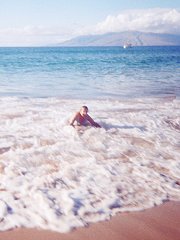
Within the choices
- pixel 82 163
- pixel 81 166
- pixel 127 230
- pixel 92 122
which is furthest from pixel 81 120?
pixel 127 230

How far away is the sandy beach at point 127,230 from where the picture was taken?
387 cm

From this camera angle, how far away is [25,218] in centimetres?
423

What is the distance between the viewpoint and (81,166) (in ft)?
21.1

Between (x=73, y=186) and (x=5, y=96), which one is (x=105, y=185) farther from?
(x=5, y=96)

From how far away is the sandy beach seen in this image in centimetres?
387

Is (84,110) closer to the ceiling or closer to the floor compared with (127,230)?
closer to the ceiling

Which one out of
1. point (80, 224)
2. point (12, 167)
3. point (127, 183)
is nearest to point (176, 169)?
point (127, 183)

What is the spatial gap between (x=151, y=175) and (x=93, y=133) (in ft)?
11.6

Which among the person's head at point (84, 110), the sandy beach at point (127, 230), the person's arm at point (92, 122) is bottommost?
the sandy beach at point (127, 230)

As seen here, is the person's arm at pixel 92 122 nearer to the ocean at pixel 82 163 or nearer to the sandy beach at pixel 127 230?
the ocean at pixel 82 163

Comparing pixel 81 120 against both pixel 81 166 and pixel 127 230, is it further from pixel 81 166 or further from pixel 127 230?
pixel 127 230

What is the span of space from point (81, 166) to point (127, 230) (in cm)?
251

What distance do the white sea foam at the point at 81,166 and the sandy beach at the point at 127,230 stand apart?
0.17 metres

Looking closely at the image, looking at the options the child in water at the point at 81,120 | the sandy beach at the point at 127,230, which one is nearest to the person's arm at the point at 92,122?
the child in water at the point at 81,120
